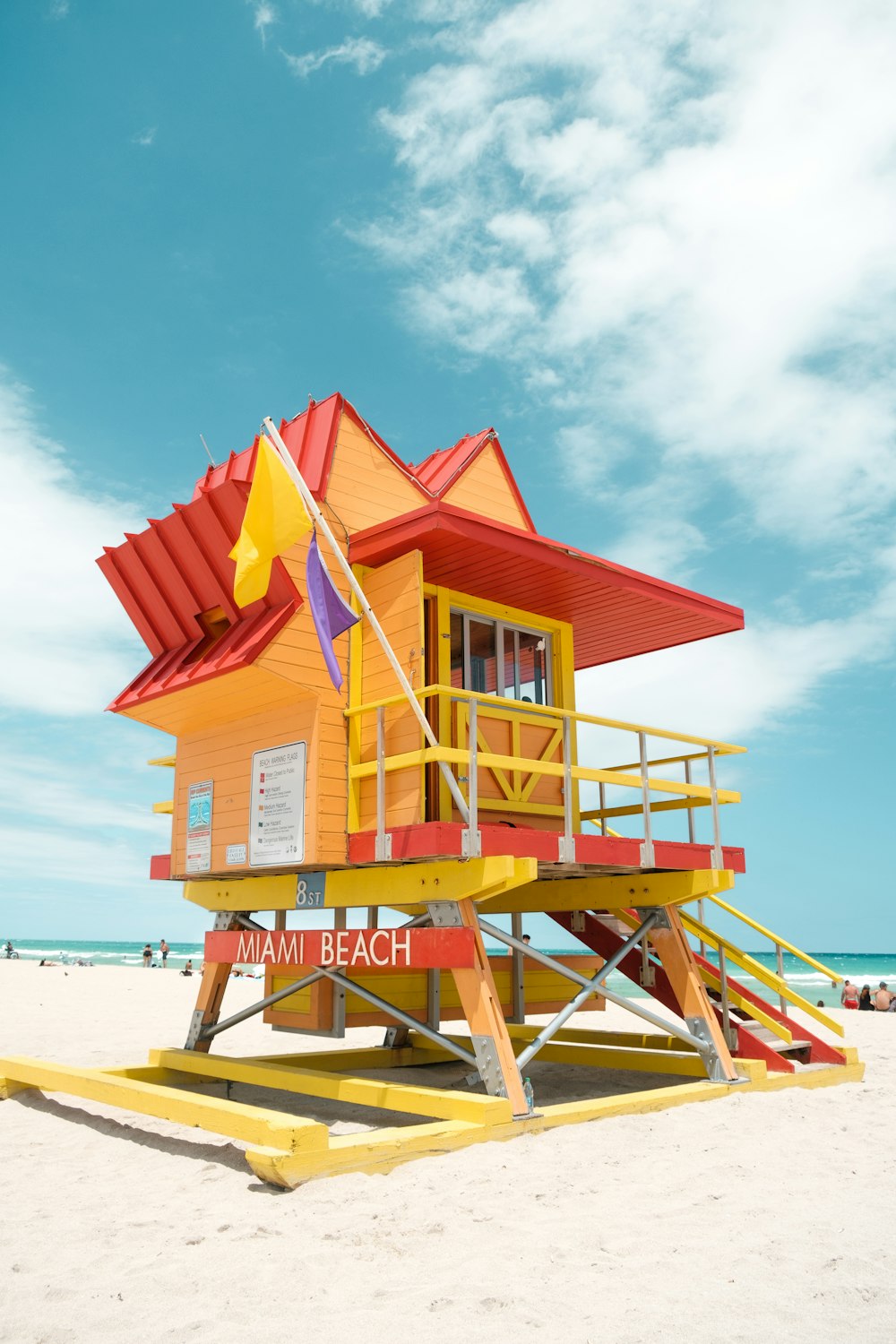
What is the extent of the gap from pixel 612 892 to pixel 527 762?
294 centimetres

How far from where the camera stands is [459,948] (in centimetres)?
895

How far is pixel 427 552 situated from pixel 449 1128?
5063mm

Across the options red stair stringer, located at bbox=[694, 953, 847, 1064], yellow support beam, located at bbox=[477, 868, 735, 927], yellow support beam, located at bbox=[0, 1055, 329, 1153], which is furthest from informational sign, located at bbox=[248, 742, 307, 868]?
red stair stringer, located at bbox=[694, 953, 847, 1064]

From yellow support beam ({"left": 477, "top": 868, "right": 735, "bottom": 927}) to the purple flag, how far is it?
3116 mm

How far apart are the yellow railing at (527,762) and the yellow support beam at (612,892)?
322 millimetres

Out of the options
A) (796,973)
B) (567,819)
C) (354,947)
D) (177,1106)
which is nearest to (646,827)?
(567,819)

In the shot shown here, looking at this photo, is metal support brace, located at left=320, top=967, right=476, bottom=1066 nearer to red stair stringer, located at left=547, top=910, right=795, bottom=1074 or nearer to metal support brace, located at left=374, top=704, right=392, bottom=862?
metal support brace, located at left=374, top=704, right=392, bottom=862

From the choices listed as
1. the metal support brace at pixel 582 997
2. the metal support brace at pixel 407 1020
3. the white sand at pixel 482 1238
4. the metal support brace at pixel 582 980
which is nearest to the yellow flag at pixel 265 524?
the metal support brace at pixel 582 980

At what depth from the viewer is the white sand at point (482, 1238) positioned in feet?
15.4

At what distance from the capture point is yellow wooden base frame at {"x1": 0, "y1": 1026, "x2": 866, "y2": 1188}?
7.16 metres

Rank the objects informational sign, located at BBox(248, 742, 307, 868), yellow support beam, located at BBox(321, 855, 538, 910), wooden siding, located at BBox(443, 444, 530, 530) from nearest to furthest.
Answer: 1. yellow support beam, located at BBox(321, 855, 538, 910)
2. informational sign, located at BBox(248, 742, 307, 868)
3. wooden siding, located at BBox(443, 444, 530, 530)

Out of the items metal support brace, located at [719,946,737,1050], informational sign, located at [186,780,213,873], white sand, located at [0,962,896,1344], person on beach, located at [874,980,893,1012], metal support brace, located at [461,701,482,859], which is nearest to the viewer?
white sand, located at [0,962,896,1344]

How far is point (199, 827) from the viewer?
460 inches

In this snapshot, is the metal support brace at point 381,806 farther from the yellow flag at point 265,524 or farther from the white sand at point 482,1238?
the white sand at point 482,1238
